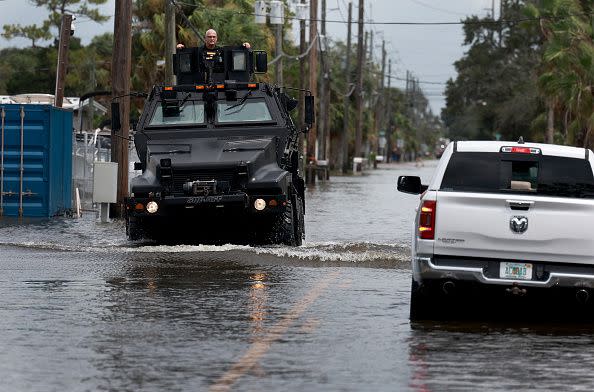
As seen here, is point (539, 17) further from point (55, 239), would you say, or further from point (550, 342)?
point (550, 342)

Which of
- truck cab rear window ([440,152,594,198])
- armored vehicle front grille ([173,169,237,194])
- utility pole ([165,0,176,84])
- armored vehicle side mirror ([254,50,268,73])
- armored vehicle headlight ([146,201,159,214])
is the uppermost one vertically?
utility pole ([165,0,176,84])

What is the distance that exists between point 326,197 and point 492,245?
31972 mm

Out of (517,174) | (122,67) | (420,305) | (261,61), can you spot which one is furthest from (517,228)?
(122,67)

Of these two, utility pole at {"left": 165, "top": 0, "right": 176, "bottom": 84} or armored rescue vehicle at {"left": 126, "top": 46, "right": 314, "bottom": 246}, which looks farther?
utility pole at {"left": 165, "top": 0, "right": 176, "bottom": 84}

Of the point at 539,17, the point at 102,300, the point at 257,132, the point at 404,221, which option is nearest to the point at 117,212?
the point at 404,221

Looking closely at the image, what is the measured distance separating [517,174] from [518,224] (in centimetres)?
100

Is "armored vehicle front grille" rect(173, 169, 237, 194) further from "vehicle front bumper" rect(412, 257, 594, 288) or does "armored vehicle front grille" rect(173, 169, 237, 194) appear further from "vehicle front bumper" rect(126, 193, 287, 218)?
"vehicle front bumper" rect(412, 257, 594, 288)

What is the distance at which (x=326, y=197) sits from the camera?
1746 inches

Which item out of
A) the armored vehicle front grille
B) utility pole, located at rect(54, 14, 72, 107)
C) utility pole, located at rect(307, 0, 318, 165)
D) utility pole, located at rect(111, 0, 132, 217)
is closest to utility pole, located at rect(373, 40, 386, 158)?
utility pole, located at rect(307, 0, 318, 165)

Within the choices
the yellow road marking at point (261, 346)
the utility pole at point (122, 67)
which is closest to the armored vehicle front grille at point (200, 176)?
the yellow road marking at point (261, 346)

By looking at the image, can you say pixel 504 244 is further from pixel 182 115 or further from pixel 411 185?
pixel 182 115

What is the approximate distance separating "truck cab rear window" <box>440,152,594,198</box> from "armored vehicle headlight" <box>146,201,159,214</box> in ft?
24.4

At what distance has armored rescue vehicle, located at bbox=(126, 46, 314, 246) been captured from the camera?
19859 millimetres

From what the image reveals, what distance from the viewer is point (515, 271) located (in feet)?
40.7
